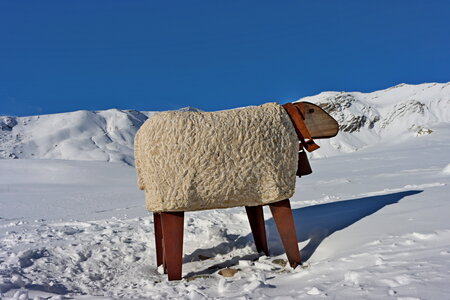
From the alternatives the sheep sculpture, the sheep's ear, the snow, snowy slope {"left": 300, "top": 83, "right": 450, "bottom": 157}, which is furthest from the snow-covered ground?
snowy slope {"left": 300, "top": 83, "right": 450, "bottom": 157}

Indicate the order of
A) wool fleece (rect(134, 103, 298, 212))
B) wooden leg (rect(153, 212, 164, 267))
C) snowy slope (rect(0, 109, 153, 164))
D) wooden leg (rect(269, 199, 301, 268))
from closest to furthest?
1. wool fleece (rect(134, 103, 298, 212))
2. wooden leg (rect(269, 199, 301, 268))
3. wooden leg (rect(153, 212, 164, 267))
4. snowy slope (rect(0, 109, 153, 164))

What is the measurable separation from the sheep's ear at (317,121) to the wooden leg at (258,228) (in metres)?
1.15

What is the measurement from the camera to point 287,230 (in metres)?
3.41

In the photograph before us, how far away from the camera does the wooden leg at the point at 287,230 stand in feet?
11.1

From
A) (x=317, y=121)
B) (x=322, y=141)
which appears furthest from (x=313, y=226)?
(x=322, y=141)

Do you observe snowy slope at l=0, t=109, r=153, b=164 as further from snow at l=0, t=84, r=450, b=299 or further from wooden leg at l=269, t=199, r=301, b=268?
wooden leg at l=269, t=199, r=301, b=268

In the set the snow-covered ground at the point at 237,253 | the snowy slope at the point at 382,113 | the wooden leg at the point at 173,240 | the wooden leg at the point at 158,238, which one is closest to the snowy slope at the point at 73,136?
the snowy slope at the point at 382,113

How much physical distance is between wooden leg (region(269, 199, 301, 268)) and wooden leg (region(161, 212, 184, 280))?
38.0 inches

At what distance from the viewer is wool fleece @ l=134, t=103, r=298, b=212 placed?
3176 millimetres

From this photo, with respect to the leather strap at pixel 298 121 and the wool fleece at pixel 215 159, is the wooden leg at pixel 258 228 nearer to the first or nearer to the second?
the wool fleece at pixel 215 159

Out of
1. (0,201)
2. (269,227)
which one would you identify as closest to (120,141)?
(0,201)

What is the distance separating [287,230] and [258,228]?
83 centimetres

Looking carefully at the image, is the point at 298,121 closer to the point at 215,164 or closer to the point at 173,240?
the point at 215,164

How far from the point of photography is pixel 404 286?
1.91 m
